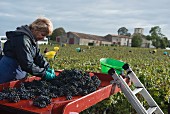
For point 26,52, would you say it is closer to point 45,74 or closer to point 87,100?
point 45,74

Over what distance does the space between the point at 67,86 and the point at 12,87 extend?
31.5 inches

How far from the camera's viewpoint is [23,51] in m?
3.42

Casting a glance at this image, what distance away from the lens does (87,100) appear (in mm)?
2809

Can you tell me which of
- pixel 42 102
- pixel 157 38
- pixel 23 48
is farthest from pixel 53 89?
pixel 157 38

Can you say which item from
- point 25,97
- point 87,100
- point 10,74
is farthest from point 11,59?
point 87,100

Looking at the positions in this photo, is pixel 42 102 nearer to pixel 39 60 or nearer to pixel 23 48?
pixel 23 48

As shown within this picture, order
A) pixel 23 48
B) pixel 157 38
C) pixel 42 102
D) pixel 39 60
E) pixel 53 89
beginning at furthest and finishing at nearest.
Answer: pixel 157 38, pixel 39 60, pixel 23 48, pixel 53 89, pixel 42 102

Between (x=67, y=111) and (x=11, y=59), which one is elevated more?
(x=11, y=59)

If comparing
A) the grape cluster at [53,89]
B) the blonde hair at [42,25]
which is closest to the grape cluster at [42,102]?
the grape cluster at [53,89]

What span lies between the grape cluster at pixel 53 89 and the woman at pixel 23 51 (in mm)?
223

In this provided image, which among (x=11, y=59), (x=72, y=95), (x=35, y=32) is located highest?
(x=35, y=32)

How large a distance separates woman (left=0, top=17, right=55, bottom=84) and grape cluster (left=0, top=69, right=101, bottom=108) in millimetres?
223

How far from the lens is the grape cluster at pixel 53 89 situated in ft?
9.34

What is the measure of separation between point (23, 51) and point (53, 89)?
0.71 meters
